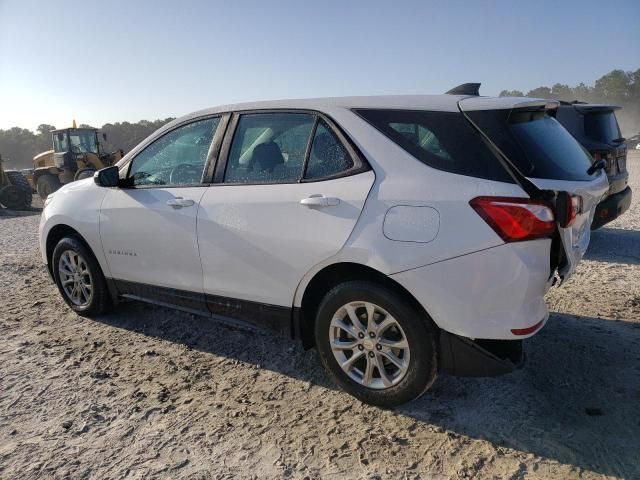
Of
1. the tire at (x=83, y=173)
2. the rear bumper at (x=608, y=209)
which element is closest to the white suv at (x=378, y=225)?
the rear bumper at (x=608, y=209)

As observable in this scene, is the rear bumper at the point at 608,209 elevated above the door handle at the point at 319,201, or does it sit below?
below

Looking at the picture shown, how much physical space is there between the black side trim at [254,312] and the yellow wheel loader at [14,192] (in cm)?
1400

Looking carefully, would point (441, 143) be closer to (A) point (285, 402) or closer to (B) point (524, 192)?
(B) point (524, 192)

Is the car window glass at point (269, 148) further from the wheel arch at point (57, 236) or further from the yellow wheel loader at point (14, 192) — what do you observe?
the yellow wheel loader at point (14, 192)

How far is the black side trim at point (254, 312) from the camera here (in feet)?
10.3

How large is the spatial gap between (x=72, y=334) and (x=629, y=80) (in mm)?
95616

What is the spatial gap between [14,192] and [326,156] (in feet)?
48.8

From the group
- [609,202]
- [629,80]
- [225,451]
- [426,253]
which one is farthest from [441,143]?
[629,80]

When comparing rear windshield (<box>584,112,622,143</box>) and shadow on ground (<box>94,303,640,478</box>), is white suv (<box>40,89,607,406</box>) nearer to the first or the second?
shadow on ground (<box>94,303,640,478</box>)

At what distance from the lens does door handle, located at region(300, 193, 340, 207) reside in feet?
9.21

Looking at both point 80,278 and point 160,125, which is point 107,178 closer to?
point 80,278

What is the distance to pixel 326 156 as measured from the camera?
9.77 ft

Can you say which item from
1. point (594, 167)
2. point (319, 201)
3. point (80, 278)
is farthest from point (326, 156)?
point (80, 278)

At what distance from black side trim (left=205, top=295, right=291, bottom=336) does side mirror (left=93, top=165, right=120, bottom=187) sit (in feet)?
4.19
